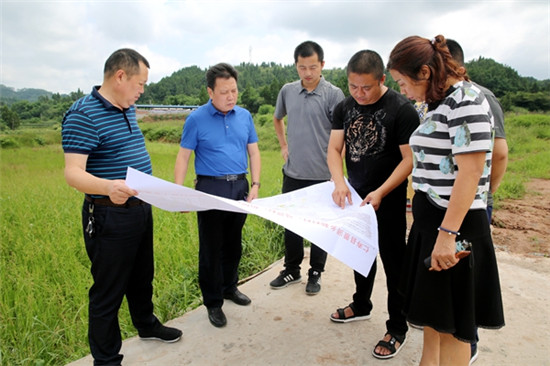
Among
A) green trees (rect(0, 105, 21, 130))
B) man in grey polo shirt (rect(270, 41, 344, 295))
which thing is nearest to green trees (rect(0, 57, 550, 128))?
green trees (rect(0, 105, 21, 130))

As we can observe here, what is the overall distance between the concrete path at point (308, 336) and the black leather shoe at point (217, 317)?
34 mm

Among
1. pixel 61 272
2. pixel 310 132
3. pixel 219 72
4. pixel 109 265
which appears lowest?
pixel 61 272

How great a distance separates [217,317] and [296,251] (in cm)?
88

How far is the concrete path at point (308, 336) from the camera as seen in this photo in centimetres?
205

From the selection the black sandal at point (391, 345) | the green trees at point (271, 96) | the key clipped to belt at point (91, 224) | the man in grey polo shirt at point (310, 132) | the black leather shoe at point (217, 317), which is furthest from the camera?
the green trees at point (271, 96)

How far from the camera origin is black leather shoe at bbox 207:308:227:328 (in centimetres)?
238

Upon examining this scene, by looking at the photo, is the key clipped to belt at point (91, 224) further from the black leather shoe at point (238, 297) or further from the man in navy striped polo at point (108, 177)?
the black leather shoe at point (238, 297)

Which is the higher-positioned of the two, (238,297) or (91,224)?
(91,224)

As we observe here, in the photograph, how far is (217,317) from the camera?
2404 millimetres

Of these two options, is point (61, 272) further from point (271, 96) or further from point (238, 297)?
point (271, 96)

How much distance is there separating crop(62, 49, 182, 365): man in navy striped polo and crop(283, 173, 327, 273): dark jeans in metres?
1.31

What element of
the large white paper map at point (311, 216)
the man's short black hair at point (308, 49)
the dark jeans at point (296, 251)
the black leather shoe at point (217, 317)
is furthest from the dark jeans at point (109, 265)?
the man's short black hair at point (308, 49)

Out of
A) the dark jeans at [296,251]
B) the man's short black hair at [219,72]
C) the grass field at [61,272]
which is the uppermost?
the man's short black hair at [219,72]

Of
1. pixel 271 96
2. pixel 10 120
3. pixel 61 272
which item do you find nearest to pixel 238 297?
pixel 61 272
